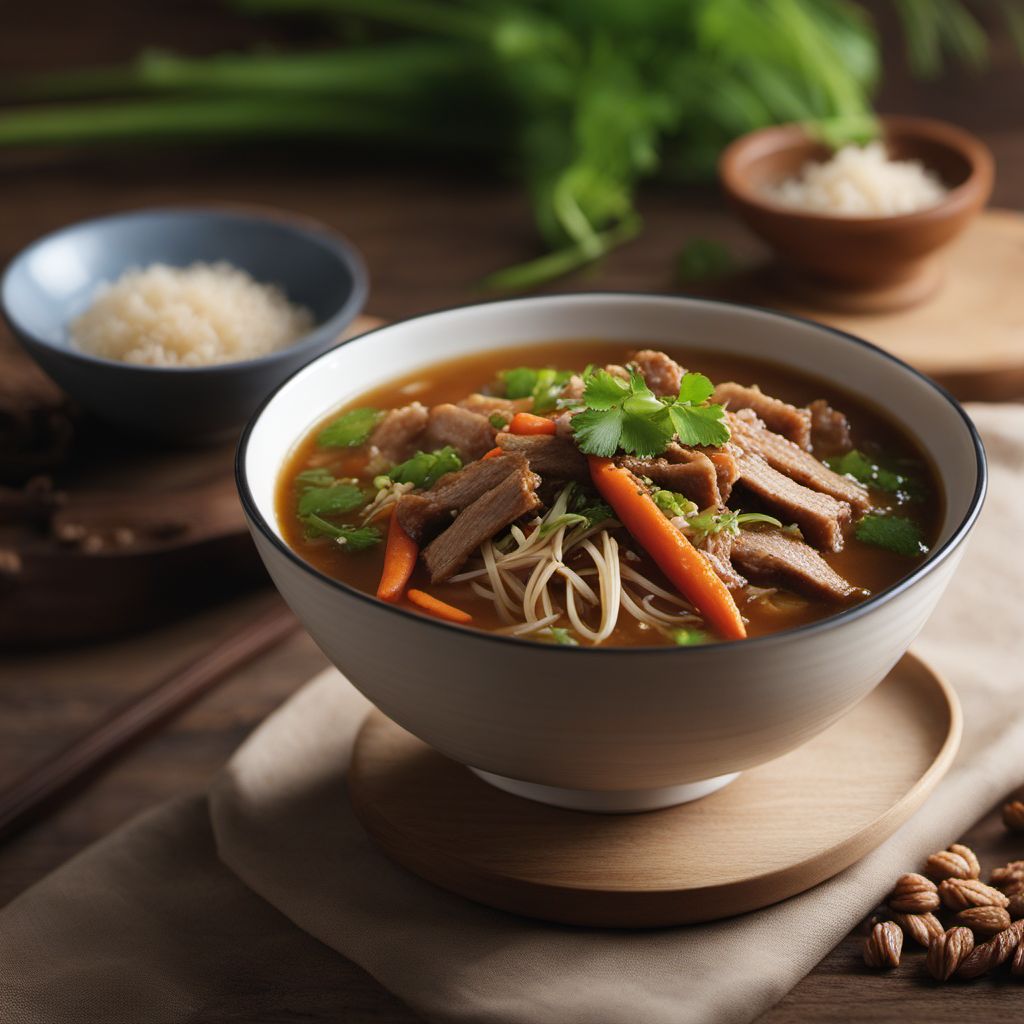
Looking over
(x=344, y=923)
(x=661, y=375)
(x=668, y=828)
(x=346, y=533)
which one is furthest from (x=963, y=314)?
(x=344, y=923)

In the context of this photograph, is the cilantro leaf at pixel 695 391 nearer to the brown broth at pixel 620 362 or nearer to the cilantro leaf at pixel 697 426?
the cilantro leaf at pixel 697 426

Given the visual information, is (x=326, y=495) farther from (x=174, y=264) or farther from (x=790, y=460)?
(x=174, y=264)

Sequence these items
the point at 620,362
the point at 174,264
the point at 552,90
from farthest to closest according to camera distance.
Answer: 1. the point at 552,90
2. the point at 174,264
3. the point at 620,362

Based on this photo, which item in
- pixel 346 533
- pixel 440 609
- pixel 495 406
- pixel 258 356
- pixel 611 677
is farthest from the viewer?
pixel 258 356

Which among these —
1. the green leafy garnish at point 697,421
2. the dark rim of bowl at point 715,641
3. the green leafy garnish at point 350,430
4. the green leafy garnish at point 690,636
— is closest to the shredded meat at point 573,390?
the green leafy garnish at point 697,421

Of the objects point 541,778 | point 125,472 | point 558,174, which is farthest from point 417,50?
point 541,778

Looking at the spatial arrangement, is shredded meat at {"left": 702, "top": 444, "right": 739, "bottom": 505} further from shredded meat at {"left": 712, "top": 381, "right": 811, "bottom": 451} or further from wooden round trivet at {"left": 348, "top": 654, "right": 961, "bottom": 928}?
wooden round trivet at {"left": 348, "top": 654, "right": 961, "bottom": 928}

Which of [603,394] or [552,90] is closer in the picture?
[603,394]
